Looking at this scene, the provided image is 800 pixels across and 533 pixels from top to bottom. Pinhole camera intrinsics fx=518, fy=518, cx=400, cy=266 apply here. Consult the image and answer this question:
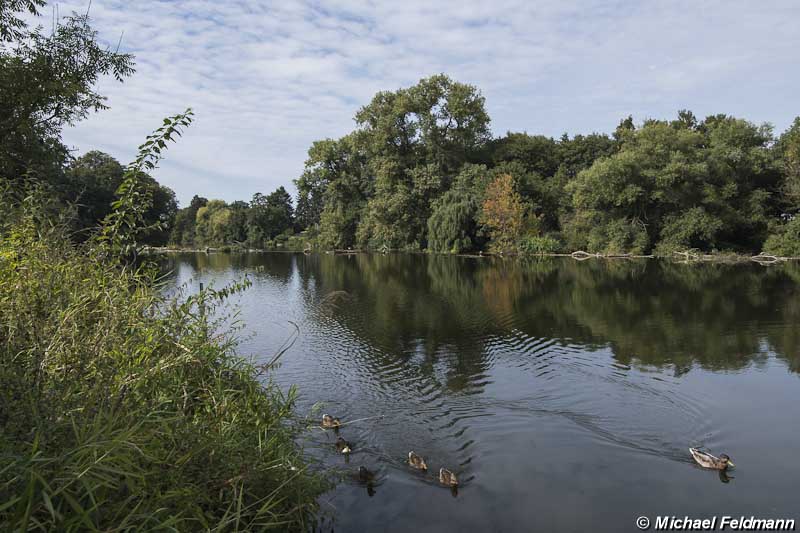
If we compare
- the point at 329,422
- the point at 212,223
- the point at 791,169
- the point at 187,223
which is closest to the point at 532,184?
the point at 791,169

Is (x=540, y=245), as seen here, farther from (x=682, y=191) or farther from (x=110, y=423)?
(x=110, y=423)

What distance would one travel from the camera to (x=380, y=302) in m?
22.7

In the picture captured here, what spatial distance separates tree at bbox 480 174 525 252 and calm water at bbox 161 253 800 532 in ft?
85.5

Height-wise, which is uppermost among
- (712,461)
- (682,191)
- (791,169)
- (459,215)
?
(791,169)

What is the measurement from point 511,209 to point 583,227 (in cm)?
732

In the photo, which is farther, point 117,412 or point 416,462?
point 416,462

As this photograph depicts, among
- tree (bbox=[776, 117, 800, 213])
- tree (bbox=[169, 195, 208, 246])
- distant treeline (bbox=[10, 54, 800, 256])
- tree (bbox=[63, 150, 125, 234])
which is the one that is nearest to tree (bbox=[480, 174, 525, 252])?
distant treeline (bbox=[10, 54, 800, 256])

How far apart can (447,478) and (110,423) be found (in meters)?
4.85

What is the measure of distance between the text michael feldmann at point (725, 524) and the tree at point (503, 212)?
1701 inches

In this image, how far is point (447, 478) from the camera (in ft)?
23.4

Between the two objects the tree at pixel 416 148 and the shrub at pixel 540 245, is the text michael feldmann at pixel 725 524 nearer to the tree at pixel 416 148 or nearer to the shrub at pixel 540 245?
the shrub at pixel 540 245

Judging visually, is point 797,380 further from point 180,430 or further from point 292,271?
point 292,271

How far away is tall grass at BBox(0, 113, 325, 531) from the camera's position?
311 cm

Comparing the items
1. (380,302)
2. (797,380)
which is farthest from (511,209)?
(797,380)
